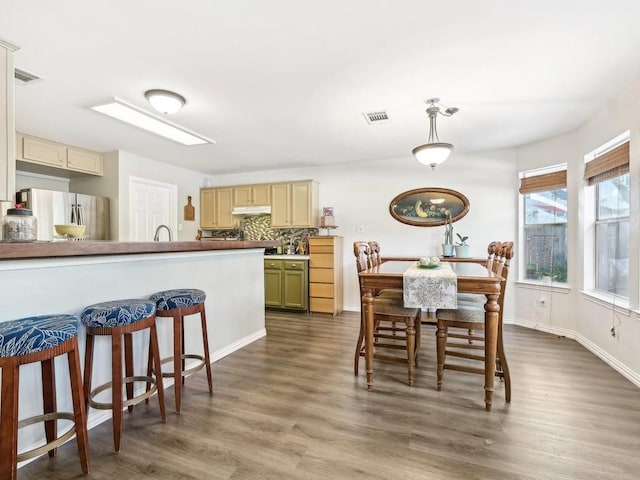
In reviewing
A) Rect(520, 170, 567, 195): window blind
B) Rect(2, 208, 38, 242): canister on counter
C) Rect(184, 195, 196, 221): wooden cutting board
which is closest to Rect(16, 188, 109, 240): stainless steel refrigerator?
Rect(184, 195, 196, 221): wooden cutting board

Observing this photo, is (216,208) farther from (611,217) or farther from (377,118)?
(611,217)

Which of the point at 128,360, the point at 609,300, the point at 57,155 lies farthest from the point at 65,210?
the point at 609,300

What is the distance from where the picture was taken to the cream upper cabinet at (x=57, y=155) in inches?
140

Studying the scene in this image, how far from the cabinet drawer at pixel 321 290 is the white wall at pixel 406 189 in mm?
443

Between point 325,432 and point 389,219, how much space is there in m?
3.52

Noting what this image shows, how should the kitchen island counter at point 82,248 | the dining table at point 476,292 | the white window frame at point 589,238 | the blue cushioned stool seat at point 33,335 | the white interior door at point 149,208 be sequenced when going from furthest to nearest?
the white interior door at point 149,208
the white window frame at point 589,238
the dining table at point 476,292
the kitchen island counter at point 82,248
the blue cushioned stool seat at point 33,335

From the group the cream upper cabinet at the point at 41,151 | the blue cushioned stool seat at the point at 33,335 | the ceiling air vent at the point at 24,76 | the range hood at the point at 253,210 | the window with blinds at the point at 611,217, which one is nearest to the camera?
the blue cushioned stool seat at the point at 33,335

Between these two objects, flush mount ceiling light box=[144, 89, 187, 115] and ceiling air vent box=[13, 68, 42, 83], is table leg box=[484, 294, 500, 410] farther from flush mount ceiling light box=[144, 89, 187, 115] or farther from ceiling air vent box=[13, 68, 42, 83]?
ceiling air vent box=[13, 68, 42, 83]

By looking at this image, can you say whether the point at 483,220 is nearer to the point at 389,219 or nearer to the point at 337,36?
the point at 389,219

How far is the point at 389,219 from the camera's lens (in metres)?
4.89

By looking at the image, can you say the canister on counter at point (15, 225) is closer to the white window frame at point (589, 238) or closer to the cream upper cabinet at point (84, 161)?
the cream upper cabinet at point (84, 161)

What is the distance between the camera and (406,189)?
4.80m

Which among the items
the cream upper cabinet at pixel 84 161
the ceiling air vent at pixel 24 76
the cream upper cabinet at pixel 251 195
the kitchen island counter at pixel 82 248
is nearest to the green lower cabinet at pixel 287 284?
the cream upper cabinet at pixel 251 195

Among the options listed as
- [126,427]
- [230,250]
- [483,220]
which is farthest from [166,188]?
[483,220]
